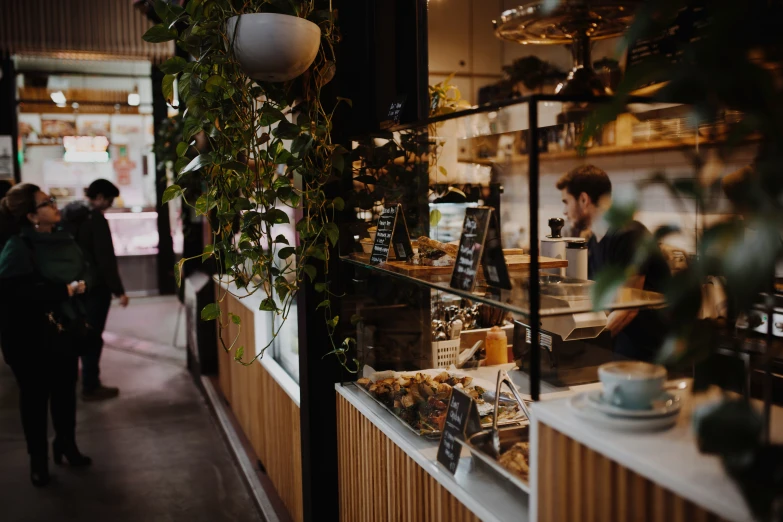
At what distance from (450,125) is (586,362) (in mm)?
957

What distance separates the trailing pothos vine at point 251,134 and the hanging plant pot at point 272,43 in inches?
3.1

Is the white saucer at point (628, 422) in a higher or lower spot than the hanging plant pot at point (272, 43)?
lower

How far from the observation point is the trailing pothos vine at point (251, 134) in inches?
83.0

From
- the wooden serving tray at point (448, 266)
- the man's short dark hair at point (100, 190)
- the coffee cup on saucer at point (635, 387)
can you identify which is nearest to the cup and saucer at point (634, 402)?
the coffee cup on saucer at point (635, 387)

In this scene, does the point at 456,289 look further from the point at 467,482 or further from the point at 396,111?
the point at 396,111

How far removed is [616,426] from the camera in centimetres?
120

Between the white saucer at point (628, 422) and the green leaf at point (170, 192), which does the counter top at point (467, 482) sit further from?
the green leaf at point (170, 192)

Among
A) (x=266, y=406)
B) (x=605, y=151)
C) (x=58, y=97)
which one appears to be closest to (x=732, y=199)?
(x=266, y=406)

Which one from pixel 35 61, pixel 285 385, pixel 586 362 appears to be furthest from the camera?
pixel 35 61

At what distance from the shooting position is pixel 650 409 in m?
1.22

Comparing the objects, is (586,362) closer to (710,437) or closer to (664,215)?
(710,437)

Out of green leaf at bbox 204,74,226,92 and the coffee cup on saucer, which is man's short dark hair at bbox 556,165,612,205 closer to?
green leaf at bbox 204,74,226,92

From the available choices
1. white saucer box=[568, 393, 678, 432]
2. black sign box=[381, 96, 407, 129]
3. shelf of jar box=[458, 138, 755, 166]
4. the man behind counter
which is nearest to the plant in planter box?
white saucer box=[568, 393, 678, 432]

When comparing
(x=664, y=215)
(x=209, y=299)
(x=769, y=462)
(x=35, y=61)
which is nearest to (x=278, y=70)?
(x=769, y=462)
